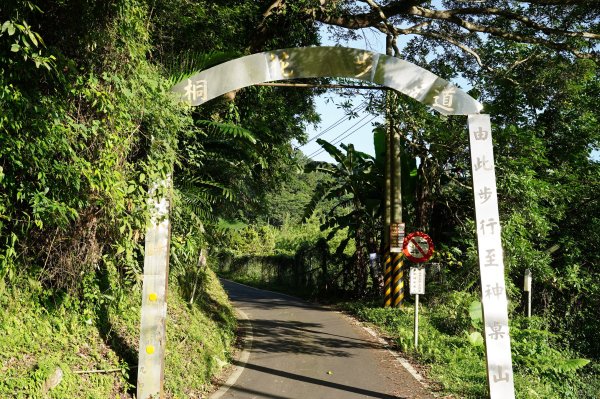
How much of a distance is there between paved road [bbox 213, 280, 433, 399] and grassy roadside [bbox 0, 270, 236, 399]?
0.89m

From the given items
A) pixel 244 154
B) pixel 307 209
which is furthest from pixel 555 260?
pixel 244 154

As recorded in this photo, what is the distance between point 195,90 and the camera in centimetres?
754

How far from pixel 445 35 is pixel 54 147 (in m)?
12.3

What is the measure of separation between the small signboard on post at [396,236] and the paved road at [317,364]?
239cm

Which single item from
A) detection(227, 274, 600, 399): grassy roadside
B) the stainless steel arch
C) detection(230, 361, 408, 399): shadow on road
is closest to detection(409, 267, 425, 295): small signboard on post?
detection(227, 274, 600, 399): grassy roadside

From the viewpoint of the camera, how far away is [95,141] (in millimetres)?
5988

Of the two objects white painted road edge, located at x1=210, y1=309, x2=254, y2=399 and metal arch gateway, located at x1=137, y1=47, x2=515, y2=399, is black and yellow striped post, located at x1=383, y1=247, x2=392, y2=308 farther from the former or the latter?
metal arch gateway, located at x1=137, y1=47, x2=515, y2=399

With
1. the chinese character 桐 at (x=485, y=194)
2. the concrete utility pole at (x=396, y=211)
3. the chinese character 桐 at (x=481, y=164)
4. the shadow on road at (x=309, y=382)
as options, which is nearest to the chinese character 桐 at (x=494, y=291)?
the chinese character 桐 at (x=485, y=194)

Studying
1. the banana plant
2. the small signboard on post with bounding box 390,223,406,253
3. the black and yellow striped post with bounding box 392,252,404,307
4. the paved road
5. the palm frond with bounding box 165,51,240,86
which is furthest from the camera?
the banana plant

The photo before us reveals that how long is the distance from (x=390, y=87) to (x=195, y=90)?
8.90ft

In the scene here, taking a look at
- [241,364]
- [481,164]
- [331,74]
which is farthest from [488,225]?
[241,364]

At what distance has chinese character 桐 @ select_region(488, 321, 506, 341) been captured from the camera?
715 centimetres

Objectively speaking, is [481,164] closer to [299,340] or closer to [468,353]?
[468,353]

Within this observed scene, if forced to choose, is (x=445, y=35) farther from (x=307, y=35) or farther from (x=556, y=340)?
(x=556, y=340)
